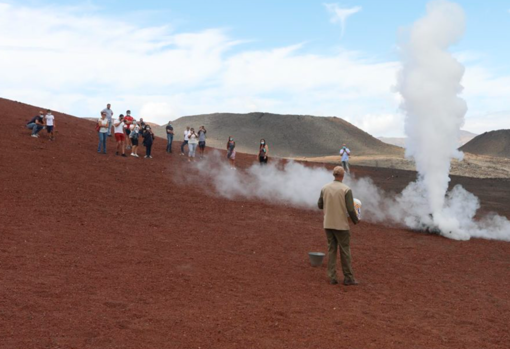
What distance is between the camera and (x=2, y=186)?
50.6 ft

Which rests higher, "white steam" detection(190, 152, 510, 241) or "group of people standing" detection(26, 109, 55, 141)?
"group of people standing" detection(26, 109, 55, 141)

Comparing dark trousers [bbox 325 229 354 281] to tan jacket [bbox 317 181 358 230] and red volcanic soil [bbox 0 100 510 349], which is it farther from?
red volcanic soil [bbox 0 100 510 349]

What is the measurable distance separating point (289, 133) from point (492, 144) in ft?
134

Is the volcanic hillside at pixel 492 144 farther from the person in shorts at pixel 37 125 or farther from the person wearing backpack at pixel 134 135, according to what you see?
the person in shorts at pixel 37 125

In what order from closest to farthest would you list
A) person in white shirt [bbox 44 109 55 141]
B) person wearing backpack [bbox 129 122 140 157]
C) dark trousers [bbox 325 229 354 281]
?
1. dark trousers [bbox 325 229 354 281]
2. person in white shirt [bbox 44 109 55 141]
3. person wearing backpack [bbox 129 122 140 157]

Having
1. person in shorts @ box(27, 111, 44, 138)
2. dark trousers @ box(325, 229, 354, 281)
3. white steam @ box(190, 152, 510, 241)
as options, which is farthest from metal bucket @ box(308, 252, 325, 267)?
person in shorts @ box(27, 111, 44, 138)

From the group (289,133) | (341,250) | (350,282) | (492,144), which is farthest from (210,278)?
(492,144)

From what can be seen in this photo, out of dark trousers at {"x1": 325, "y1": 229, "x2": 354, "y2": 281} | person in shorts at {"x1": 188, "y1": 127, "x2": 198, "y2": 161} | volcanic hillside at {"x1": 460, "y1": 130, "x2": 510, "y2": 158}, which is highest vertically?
volcanic hillside at {"x1": 460, "y1": 130, "x2": 510, "y2": 158}

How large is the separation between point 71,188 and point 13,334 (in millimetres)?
11508

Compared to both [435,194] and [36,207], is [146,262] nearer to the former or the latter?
[36,207]

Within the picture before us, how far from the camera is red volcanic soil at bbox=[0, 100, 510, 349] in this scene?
6102 millimetres

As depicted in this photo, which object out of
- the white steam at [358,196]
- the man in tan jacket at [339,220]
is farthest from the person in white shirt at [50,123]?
the man in tan jacket at [339,220]

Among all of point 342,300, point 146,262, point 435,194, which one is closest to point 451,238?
point 435,194

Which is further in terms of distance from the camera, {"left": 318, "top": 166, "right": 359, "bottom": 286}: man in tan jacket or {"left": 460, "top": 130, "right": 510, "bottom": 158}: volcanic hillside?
{"left": 460, "top": 130, "right": 510, "bottom": 158}: volcanic hillside
